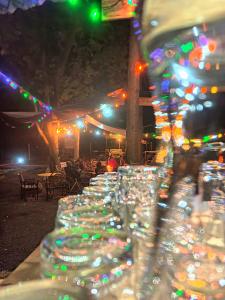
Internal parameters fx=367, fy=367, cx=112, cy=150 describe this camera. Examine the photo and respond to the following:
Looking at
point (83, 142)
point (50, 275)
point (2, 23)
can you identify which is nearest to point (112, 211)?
point (50, 275)

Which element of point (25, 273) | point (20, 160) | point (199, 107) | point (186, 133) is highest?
point (199, 107)

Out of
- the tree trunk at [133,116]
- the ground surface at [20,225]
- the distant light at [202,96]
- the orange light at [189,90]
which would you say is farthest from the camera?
the ground surface at [20,225]

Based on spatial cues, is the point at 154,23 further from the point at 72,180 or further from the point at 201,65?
the point at 72,180

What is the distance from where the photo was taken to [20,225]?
8430mm

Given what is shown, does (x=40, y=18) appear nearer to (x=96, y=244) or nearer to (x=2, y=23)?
(x=2, y=23)

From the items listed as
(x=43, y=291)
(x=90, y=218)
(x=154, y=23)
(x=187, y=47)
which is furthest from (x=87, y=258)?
(x=187, y=47)

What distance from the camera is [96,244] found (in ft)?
5.69

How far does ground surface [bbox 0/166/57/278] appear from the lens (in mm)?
6095

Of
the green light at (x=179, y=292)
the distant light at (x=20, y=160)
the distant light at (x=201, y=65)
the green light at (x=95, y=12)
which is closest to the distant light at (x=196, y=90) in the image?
the distant light at (x=201, y=65)

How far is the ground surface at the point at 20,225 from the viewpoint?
6.10 metres

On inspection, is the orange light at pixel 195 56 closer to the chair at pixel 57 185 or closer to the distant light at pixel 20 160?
the chair at pixel 57 185

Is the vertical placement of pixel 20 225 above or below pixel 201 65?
below

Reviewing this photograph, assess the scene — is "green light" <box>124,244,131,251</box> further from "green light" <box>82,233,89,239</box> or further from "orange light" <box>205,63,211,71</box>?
"orange light" <box>205,63,211,71</box>

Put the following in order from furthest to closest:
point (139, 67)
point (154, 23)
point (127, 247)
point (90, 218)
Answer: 1. point (139, 67)
2. point (90, 218)
3. point (127, 247)
4. point (154, 23)
